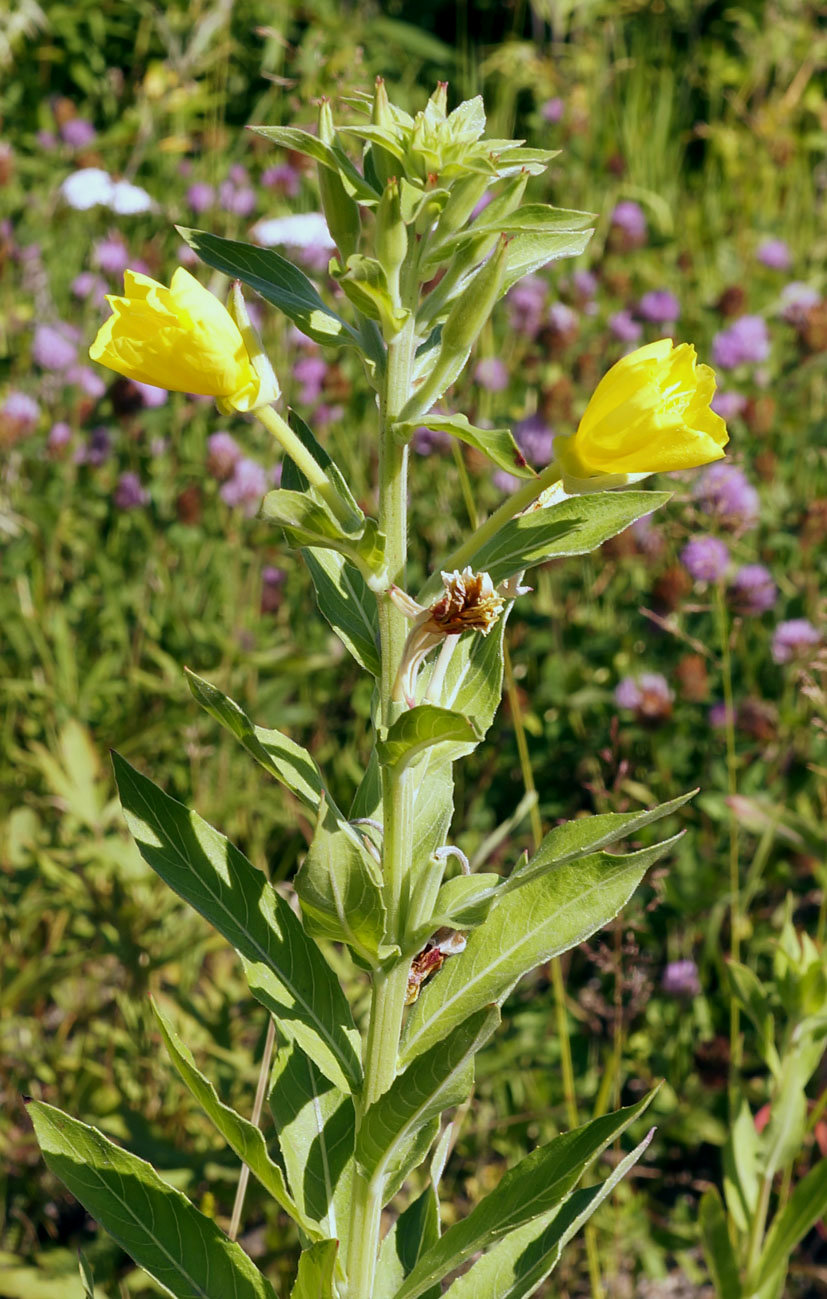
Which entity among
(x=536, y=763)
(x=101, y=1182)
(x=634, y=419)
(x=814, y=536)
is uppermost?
(x=634, y=419)

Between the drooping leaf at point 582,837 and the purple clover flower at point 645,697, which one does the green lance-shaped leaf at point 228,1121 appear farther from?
the purple clover flower at point 645,697

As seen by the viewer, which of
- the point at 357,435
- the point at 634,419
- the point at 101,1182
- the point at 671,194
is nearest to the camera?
the point at 634,419

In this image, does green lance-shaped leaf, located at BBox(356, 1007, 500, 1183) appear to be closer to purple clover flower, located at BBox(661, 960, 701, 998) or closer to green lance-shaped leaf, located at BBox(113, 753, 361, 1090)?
green lance-shaped leaf, located at BBox(113, 753, 361, 1090)

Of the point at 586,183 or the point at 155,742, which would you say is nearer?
the point at 155,742

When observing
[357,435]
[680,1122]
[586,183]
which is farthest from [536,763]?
[586,183]

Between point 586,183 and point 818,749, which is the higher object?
point 586,183

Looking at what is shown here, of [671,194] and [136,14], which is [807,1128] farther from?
[136,14]

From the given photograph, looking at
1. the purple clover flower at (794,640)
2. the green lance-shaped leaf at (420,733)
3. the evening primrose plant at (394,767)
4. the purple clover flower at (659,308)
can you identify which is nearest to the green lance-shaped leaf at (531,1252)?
the evening primrose plant at (394,767)
